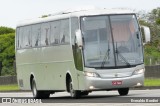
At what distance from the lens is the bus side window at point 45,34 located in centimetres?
3064

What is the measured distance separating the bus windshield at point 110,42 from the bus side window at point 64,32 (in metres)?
1.12

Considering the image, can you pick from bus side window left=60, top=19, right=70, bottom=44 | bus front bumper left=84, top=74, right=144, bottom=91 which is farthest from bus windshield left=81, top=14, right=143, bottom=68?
bus side window left=60, top=19, right=70, bottom=44

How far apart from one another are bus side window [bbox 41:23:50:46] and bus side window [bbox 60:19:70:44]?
1556 millimetres

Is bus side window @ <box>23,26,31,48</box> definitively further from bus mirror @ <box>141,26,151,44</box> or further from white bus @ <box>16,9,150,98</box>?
bus mirror @ <box>141,26,151,44</box>

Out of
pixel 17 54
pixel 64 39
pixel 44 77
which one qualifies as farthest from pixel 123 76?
pixel 17 54

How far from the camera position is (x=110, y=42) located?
89.6 ft

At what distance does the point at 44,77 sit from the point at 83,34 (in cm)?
497

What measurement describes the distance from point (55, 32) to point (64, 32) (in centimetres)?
104

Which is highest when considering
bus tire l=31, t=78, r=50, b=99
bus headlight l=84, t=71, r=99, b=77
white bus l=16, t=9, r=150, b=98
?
white bus l=16, t=9, r=150, b=98

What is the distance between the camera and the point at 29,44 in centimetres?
3284

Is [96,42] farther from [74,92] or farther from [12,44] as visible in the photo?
[12,44]

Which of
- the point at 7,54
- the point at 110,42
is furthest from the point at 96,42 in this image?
the point at 7,54

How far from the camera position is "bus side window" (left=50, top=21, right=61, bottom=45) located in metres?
29.5

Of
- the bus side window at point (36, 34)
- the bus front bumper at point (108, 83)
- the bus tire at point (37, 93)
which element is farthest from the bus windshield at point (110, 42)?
the bus tire at point (37, 93)
